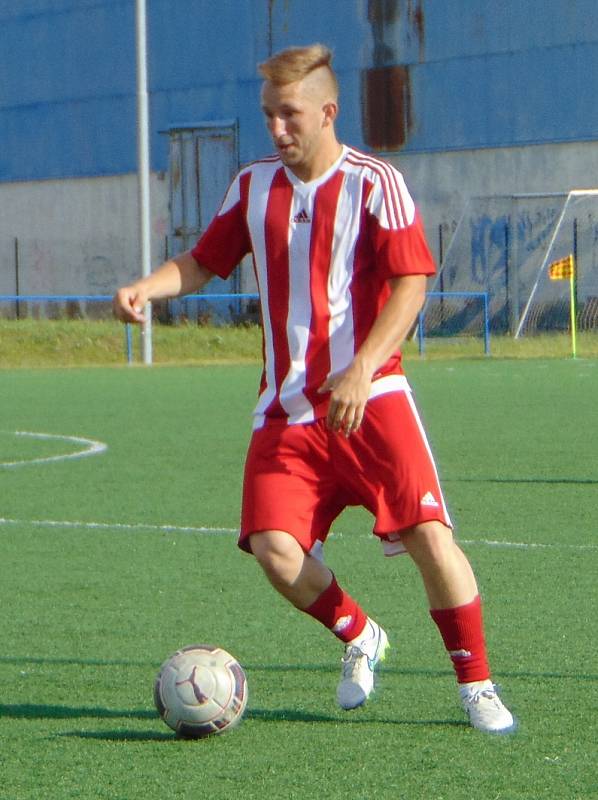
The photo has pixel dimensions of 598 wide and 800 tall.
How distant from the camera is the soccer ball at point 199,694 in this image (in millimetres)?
4785

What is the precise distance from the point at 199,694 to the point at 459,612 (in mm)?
786

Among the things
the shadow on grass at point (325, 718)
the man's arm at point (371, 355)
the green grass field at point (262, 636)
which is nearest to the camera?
the green grass field at point (262, 636)

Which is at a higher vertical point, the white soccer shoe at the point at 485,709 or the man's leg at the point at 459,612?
the man's leg at the point at 459,612

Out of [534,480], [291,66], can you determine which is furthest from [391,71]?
[291,66]

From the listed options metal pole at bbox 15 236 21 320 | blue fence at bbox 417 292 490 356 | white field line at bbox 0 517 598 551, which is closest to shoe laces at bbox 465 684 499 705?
white field line at bbox 0 517 598 551

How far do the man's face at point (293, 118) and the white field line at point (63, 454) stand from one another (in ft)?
27.0

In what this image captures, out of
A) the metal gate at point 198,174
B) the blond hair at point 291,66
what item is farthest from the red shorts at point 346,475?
the metal gate at point 198,174

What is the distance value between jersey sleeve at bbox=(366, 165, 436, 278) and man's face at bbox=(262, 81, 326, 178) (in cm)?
23

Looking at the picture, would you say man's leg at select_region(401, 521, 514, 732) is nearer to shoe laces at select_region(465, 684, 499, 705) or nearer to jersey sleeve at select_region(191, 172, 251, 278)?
shoe laces at select_region(465, 684, 499, 705)

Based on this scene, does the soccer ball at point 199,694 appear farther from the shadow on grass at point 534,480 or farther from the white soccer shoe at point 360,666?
the shadow on grass at point 534,480

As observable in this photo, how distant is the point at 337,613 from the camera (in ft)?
17.0

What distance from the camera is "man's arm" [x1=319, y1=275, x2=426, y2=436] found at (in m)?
4.56

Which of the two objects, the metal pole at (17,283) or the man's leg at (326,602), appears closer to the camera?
the man's leg at (326,602)

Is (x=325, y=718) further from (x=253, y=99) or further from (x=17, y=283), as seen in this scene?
(x=17, y=283)
